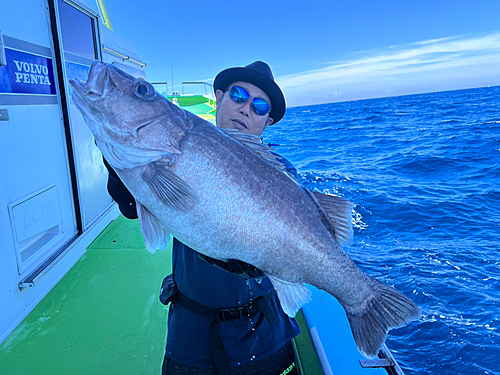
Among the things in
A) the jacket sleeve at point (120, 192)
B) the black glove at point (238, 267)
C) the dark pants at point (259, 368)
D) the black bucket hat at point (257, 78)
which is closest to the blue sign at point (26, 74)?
the jacket sleeve at point (120, 192)

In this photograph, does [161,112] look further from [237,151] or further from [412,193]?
[412,193]

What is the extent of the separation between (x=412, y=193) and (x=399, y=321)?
10.1m

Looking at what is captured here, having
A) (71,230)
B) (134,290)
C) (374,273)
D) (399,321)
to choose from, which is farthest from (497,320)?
(71,230)

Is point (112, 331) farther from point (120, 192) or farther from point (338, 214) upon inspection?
point (338, 214)

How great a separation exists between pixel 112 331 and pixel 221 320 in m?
1.82

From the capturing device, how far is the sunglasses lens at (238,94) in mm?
2592

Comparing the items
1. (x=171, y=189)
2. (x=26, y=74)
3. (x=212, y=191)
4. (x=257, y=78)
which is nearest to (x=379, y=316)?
(x=212, y=191)

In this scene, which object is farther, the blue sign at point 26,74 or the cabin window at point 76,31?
the cabin window at point 76,31

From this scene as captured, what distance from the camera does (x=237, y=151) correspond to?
175 centimetres

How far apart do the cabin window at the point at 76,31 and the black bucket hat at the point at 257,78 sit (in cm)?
279

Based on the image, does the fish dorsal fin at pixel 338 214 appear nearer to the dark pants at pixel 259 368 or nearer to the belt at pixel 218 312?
the belt at pixel 218 312

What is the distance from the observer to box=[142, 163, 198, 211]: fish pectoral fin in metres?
1.64

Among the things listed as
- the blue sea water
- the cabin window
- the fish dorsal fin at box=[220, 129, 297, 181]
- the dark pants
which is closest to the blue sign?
the cabin window

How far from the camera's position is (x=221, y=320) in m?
1.84
